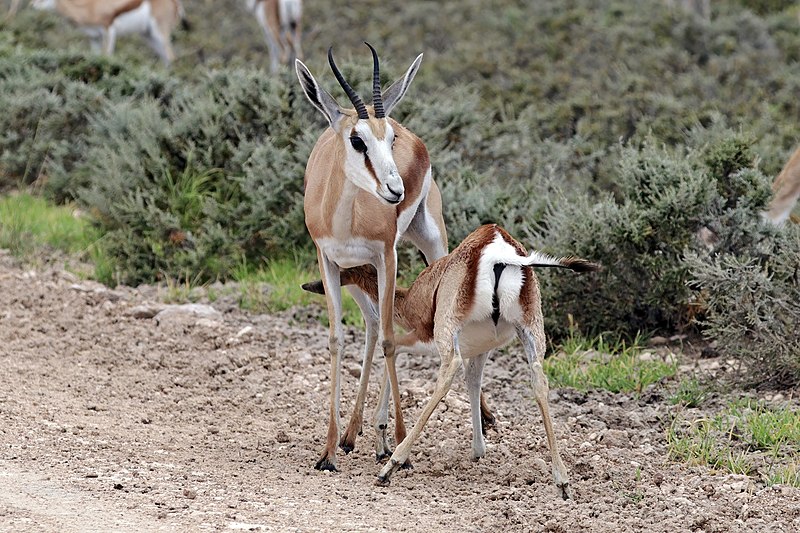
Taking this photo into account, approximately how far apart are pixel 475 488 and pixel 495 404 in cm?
141

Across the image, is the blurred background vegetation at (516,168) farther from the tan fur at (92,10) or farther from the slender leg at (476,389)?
the slender leg at (476,389)

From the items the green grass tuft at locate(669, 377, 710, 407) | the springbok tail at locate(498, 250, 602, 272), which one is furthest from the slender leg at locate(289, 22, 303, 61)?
the springbok tail at locate(498, 250, 602, 272)

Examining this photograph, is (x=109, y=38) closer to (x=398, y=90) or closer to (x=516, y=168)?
(x=516, y=168)

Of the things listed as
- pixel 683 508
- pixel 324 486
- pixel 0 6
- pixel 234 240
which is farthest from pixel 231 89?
pixel 0 6

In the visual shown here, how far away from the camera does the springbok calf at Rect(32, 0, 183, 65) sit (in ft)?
58.5

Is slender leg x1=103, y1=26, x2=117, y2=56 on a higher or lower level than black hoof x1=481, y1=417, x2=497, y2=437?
higher

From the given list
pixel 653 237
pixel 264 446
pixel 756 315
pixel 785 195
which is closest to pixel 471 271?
pixel 264 446

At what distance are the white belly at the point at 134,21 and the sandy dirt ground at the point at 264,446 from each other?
10.8 m

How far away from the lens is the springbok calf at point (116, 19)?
17844 millimetres

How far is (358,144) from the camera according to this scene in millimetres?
5051

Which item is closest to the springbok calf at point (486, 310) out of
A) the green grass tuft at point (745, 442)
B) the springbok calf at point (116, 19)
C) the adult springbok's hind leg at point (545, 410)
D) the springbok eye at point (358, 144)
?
the adult springbok's hind leg at point (545, 410)

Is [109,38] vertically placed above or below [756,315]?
above

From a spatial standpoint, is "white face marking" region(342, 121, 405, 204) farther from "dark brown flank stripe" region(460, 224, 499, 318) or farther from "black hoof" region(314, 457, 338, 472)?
"black hoof" region(314, 457, 338, 472)

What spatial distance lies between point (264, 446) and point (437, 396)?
1.15m
